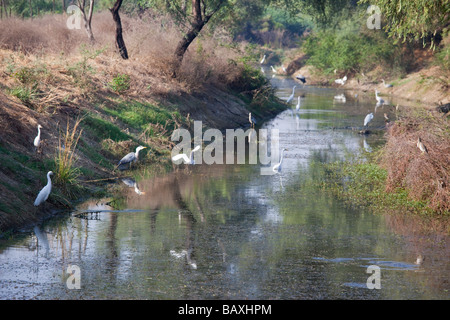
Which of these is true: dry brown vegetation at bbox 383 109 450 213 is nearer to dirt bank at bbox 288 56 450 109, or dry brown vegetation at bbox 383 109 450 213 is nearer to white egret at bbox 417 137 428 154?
white egret at bbox 417 137 428 154

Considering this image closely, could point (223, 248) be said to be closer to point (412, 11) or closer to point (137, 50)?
point (412, 11)

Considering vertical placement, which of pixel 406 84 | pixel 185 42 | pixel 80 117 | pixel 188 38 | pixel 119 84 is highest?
pixel 406 84

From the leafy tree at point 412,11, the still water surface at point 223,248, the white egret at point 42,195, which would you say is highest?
the leafy tree at point 412,11

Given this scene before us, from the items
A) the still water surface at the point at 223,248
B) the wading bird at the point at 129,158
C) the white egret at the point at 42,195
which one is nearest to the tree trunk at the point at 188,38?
the wading bird at the point at 129,158

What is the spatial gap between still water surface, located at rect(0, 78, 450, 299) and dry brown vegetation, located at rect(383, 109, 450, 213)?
3.57 ft

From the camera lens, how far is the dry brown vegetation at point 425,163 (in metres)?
12.4

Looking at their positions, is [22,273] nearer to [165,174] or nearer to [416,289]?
[416,289]

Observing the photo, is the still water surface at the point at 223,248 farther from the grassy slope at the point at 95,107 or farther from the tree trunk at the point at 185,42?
the tree trunk at the point at 185,42

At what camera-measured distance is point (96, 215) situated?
39.3 ft

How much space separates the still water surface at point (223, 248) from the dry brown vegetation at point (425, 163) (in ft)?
3.57

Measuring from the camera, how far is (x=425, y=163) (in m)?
12.7

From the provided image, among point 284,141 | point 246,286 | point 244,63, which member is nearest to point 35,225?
point 246,286

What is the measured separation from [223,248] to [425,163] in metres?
5.07

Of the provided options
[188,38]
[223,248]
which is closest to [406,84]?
[188,38]
